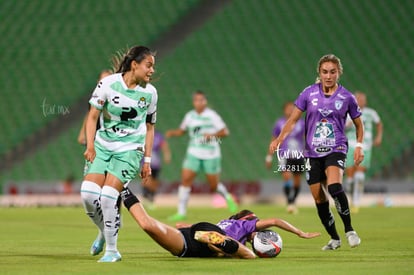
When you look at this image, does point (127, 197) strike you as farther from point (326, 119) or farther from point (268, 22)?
point (268, 22)

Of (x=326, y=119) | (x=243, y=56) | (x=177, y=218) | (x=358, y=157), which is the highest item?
(x=243, y=56)

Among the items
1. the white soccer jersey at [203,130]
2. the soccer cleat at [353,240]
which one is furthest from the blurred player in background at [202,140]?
the soccer cleat at [353,240]

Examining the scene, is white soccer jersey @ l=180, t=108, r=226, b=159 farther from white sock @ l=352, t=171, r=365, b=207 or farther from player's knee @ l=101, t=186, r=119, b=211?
player's knee @ l=101, t=186, r=119, b=211

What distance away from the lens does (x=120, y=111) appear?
8.52 metres

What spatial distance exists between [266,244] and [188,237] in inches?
32.2

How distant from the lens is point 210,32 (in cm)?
2659

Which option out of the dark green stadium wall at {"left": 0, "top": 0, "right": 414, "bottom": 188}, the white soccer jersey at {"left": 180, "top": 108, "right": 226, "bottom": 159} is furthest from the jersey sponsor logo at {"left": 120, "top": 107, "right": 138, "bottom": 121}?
the dark green stadium wall at {"left": 0, "top": 0, "right": 414, "bottom": 188}

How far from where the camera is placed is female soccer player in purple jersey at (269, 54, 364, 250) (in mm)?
9984

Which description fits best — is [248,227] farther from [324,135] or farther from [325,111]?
[325,111]

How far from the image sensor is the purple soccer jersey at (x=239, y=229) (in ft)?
29.3

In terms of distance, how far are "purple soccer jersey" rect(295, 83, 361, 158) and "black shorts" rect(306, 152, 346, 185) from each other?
5cm

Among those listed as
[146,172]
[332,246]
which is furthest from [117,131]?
[332,246]

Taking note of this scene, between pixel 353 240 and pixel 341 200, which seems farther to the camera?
pixel 341 200

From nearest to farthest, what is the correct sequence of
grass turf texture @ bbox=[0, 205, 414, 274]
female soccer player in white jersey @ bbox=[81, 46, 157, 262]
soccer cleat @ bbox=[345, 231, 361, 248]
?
grass turf texture @ bbox=[0, 205, 414, 274] → female soccer player in white jersey @ bbox=[81, 46, 157, 262] → soccer cleat @ bbox=[345, 231, 361, 248]
